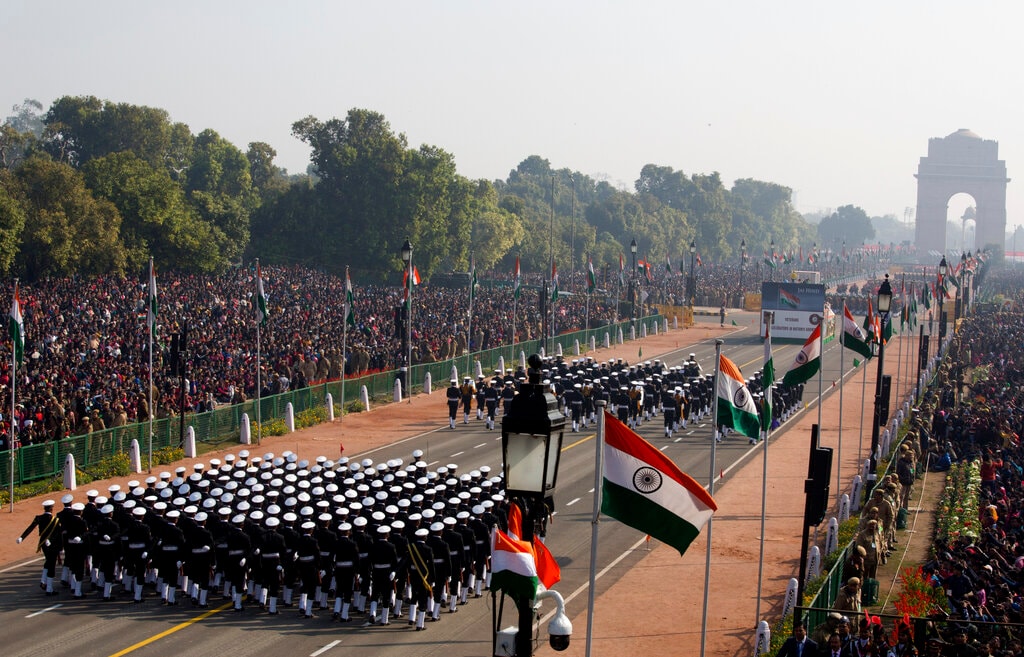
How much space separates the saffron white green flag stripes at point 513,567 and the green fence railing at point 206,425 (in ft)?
66.2

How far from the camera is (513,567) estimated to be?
10.7 metres

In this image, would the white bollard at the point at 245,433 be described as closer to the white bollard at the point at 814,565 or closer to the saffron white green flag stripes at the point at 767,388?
the saffron white green flag stripes at the point at 767,388

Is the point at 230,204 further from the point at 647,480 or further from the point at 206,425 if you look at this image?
the point at 647,480

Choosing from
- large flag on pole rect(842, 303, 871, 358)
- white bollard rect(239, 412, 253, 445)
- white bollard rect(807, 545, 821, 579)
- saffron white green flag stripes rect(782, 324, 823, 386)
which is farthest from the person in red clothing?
white bollard rect(239, 412, 253, 445)

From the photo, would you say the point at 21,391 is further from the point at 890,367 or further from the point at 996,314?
the point at 996,314

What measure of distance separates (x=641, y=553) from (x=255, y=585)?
27.6ft

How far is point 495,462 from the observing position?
107 feet

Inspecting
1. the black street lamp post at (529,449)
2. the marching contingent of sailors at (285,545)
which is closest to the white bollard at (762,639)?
the marching contingent of sailors at (285,545)

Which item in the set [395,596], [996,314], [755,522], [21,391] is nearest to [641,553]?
[755,522]

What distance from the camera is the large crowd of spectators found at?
33.8 meters

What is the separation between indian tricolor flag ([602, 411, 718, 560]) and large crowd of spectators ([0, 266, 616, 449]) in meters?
21.3

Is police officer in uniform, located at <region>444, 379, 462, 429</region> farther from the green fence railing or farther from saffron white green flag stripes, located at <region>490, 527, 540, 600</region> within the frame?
saffron white green flag stripes, located at <region>490, 527, 540, 600</region>

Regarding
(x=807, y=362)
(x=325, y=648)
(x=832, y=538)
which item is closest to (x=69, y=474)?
(x=325, y=648)

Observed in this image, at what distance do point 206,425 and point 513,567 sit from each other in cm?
2506
